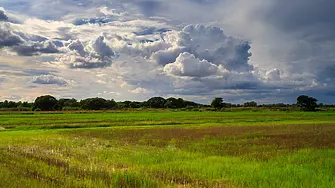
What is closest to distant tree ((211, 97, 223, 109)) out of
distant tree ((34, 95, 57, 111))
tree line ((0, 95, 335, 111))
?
tree line ((0, 95, 335, 111))

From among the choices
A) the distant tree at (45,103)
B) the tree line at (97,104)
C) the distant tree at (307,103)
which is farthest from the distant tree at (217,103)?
the distant tree at (45,103)

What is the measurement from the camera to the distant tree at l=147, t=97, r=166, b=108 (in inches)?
5177

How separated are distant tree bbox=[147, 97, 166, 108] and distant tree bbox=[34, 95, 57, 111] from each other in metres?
44.1

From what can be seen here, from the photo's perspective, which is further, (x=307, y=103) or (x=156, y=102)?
(x=156, y=102)

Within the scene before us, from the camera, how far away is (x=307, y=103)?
100562 millimetres

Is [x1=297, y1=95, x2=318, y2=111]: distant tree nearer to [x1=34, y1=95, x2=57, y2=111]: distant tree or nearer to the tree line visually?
the tree line

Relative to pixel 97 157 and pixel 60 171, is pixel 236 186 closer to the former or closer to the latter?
pixel 60 171

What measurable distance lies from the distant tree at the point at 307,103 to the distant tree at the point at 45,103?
239ft

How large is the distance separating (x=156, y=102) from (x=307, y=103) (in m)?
58.5

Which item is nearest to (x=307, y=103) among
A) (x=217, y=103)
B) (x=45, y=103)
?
(x=217, y=103)

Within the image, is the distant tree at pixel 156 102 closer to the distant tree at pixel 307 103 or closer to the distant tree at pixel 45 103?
the distant tree at pixel 45 103

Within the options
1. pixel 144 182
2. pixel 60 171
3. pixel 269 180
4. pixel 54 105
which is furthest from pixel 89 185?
pixel 54 105

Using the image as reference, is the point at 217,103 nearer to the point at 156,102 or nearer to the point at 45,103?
the point at 156,102

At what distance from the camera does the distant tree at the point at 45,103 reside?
9416 centimetres
